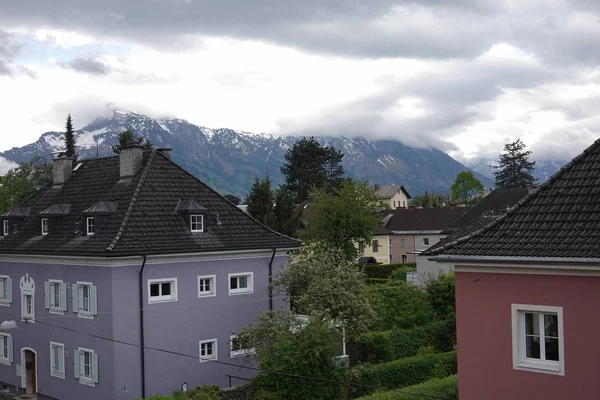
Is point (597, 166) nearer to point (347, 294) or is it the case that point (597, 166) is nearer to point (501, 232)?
point (501, 232)

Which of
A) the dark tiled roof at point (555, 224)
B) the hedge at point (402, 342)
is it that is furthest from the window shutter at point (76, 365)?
the dark tiled roof at point (555, 224)

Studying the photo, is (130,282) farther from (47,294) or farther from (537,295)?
(537,295)

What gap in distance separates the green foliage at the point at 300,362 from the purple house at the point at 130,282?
491 cm

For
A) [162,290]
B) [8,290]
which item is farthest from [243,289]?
[8,290]

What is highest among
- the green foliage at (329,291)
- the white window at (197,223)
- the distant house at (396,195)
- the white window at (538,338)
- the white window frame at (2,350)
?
the distant house at (396,195)

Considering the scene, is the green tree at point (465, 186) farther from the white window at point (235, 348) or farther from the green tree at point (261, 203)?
the white window at point (235, 348)

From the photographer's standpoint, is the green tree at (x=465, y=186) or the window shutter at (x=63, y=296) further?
the green tree at (x=465, y=186)

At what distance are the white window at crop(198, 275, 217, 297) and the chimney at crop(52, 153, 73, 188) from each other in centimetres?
1113

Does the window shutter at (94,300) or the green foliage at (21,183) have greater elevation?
the green foliage at (21,183)

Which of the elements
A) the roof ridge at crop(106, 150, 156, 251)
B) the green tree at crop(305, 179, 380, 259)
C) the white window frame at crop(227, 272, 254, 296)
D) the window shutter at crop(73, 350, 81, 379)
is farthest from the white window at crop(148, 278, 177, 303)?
the green tree at crop(305, 179, 380, 259)

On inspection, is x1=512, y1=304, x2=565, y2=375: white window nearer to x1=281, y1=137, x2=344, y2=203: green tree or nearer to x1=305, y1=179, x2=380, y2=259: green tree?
x1=305, y1=179, x2=380, y2=259: green tree

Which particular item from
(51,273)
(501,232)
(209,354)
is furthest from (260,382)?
(501,232)

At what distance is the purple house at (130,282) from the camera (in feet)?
98.5

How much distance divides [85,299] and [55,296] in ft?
9.18
